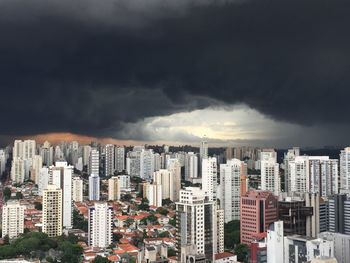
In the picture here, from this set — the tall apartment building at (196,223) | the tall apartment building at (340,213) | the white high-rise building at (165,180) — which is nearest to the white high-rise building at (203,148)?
the white high-rise building at (165,180)

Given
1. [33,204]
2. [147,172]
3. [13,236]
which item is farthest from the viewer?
[147,172]

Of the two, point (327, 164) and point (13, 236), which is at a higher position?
point (327, 164)

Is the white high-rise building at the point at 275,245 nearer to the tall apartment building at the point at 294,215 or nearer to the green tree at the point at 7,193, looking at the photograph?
the tall apartment building at the point at 294,215

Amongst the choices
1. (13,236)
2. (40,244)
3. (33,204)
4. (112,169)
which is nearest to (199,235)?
(40,244)

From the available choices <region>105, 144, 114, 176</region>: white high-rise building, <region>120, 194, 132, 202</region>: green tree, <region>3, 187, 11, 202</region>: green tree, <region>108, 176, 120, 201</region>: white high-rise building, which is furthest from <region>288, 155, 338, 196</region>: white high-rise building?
<region>105, 144, 114, 176</region>: white high-rise building

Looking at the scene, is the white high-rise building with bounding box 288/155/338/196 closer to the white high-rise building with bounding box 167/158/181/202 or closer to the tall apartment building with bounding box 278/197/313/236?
the white high-rise building with bounding box 167/158/181/202

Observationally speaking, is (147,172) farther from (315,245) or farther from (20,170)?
(315,245)
